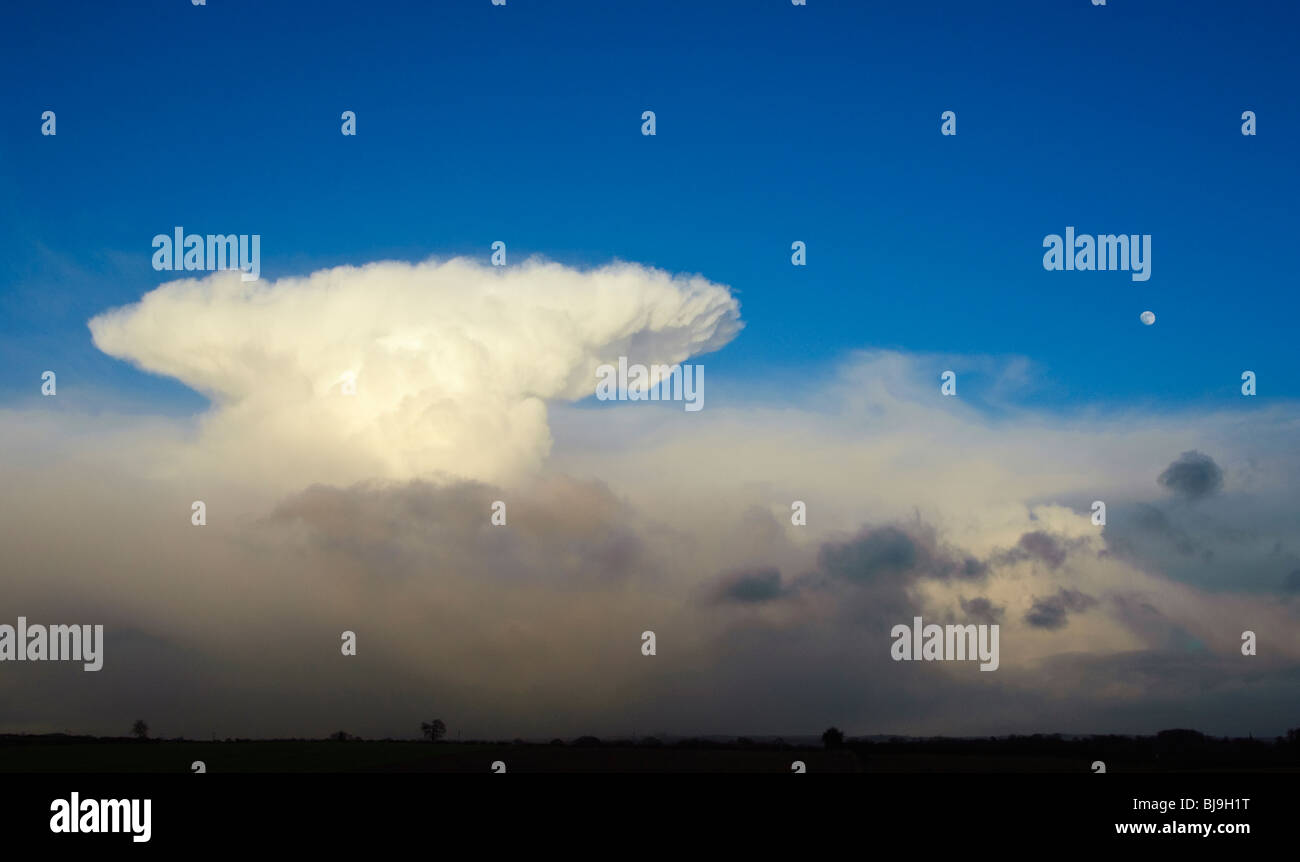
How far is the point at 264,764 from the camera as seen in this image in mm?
117875
